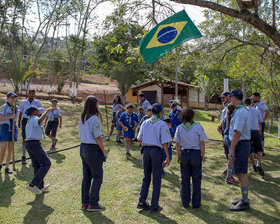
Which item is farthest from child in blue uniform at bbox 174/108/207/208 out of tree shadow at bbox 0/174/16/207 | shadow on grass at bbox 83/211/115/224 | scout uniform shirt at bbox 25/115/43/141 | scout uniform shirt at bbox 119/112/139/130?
scout uniform shirt at bbox 119/112/139/130

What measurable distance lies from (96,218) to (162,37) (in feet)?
15.8

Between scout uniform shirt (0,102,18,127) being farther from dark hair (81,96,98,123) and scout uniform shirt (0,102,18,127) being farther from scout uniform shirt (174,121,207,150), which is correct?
scout uniform shirt (174,121,207,150)

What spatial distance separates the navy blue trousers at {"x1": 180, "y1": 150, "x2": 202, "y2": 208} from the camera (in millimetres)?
4613

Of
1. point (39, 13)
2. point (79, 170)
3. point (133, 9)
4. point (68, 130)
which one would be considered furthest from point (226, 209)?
point (39, 13)

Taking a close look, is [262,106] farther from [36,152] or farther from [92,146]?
[36,152]

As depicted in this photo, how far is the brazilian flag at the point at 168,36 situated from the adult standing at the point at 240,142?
277cm

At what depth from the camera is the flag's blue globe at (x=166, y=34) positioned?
22.9ft

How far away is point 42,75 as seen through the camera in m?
43.3

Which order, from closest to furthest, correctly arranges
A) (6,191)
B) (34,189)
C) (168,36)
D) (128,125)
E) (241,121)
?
(241,121) < (34,189) < (6,191) < (168,36) < (128,125)

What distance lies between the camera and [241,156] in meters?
4.46

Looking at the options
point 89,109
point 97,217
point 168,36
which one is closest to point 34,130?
point 89,109

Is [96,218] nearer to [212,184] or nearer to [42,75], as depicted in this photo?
[212,184]

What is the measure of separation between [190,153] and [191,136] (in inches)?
11.7

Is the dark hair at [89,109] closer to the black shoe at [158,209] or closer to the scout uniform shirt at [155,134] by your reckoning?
the scout uniform shirt at [155,134]
